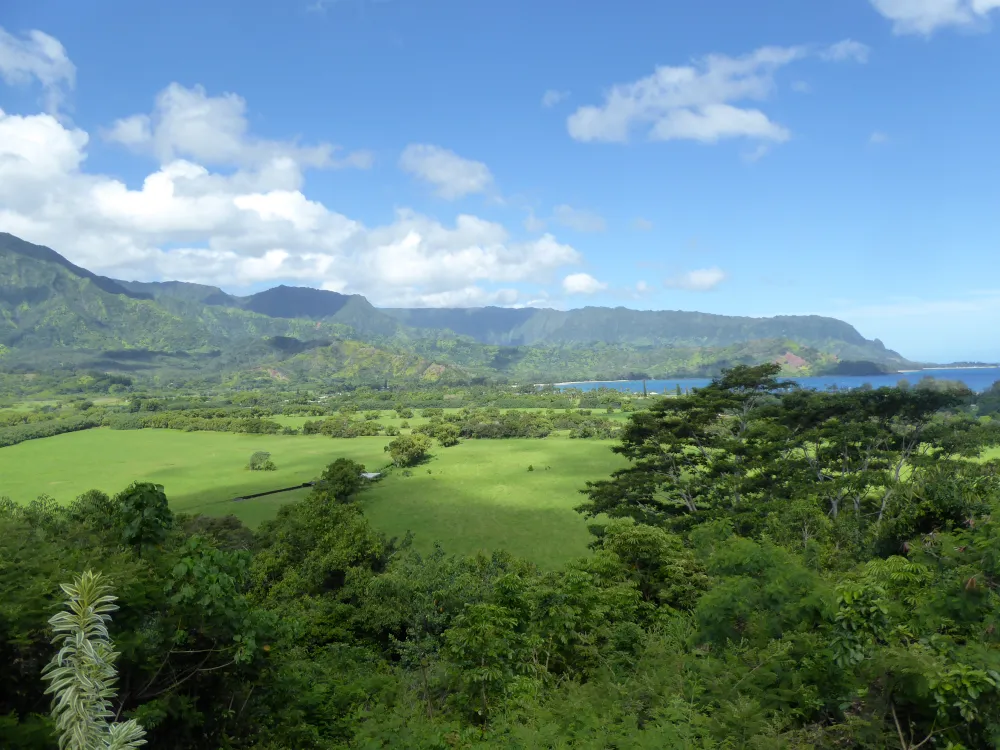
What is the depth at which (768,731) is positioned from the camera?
6039mm

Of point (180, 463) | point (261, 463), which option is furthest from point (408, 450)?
point (180, 463)

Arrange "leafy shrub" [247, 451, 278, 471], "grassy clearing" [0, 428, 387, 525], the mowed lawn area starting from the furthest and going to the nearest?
"leafy shrub" [247, 451, 278, 471] < "grassy clearing" [0, 428, 387, 525] < the mowed lawn area

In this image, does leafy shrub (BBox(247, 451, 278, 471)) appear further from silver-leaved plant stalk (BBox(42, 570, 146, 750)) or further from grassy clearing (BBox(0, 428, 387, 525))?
silver-leaved plant stalk (BBox(42, 570, 146, 750))

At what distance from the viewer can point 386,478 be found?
59.8 meters

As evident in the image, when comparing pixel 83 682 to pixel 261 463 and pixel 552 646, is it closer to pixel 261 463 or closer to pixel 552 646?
pixel 552 646

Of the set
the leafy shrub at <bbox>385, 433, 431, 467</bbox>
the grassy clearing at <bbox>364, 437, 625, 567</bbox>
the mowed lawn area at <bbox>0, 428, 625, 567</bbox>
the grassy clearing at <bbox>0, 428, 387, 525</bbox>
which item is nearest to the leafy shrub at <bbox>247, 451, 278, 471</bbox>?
the mowed lawn area at <bbox>0, 428, 625, 567</bbox>

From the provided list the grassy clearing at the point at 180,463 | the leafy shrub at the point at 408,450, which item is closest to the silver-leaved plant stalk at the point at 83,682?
the grassy clearing at the point at 180,463

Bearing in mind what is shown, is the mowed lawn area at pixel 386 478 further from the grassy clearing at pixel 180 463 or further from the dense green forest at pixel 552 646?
the dense green forest at pixel 552 646

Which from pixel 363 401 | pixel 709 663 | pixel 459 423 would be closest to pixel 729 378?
pixel 709 663

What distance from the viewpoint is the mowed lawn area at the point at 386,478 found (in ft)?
134

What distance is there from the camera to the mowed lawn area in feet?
134

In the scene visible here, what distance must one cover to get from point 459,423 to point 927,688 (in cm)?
9661

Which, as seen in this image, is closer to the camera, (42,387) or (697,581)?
(697,581)

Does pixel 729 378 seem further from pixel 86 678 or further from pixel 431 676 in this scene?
pixel 86 678
